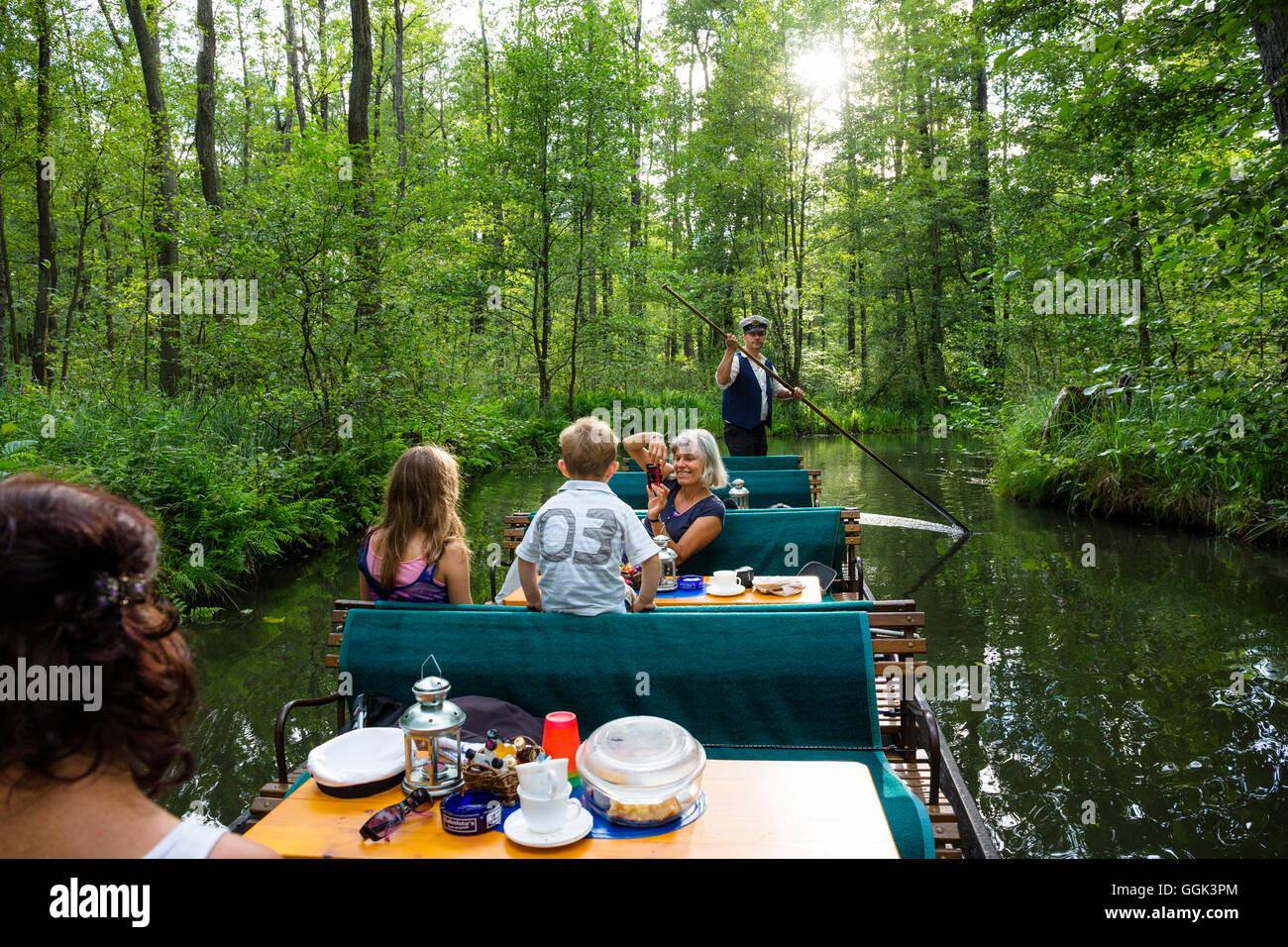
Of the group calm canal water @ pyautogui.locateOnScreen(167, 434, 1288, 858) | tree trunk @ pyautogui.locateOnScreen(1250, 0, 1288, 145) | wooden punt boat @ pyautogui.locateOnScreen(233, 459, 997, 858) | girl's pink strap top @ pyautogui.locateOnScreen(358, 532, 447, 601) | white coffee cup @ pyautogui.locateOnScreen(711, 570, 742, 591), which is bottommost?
calm canal water @ pyautogui.locateOnScreen(167, 434, 1288, 858)

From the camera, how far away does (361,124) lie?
11.3 m

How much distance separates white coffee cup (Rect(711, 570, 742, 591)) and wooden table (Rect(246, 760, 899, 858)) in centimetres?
190

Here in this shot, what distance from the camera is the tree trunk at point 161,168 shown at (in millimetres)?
11625

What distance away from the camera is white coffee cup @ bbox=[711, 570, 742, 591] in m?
3.89

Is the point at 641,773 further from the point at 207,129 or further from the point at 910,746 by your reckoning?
the point at 207,129

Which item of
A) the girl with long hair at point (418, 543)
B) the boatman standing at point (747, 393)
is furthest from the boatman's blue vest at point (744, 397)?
the girl with long hair at point (418, 543)

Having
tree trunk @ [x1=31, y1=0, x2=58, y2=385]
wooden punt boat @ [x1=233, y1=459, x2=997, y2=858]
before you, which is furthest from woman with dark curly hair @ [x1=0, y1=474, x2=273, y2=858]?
tree trunk @ [x1=31, y1=0, x2=58, y2=385]

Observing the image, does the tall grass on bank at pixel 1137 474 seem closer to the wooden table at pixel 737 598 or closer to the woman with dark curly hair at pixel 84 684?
the wooden table at pixel 737 598

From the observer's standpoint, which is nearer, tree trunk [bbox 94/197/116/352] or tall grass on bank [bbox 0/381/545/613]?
tall grass on bank [bbox 0/381/545/613]

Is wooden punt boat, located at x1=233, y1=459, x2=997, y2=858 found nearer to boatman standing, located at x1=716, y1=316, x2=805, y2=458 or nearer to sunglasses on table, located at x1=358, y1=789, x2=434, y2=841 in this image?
sunglasses on table, located at x1=358, y1=789, x2=434, y2=841

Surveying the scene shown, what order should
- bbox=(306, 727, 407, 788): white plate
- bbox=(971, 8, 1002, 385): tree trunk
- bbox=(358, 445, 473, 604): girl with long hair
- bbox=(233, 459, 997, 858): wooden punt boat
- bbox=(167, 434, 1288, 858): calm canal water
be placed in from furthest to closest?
bbox=(971, 8, 1002, 385): tree trunk
bbox=(167, 434, 1288, 858): calm canal water
bbox=(358, 445, 473, 604): girl with long hair
bbox=(233, 459, 997, 858): wooden punt boat
bbox=(306, 727, 407, 788): white plate

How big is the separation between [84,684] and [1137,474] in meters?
11.7
